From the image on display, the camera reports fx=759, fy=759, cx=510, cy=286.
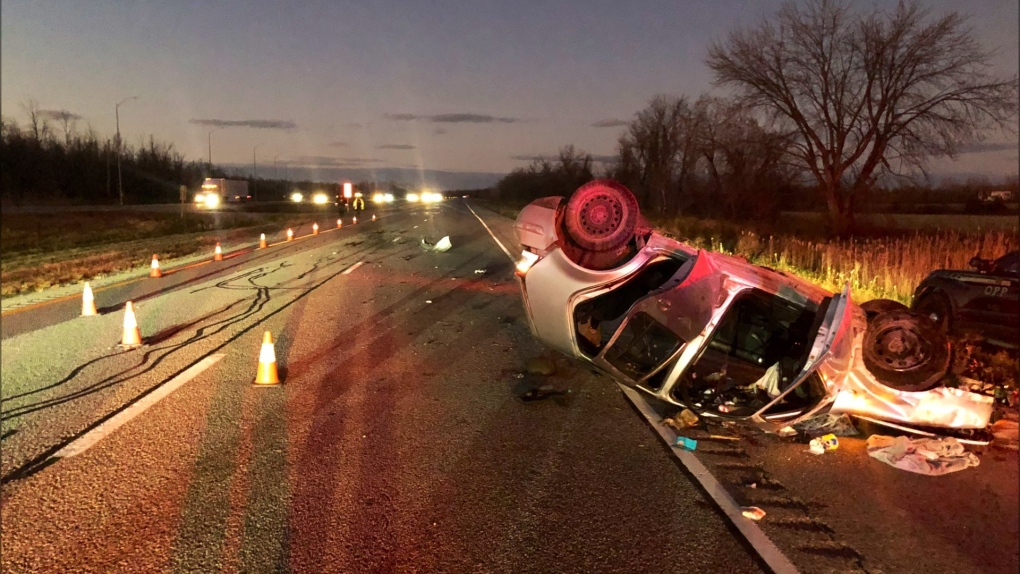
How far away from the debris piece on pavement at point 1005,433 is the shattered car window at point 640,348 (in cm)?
251

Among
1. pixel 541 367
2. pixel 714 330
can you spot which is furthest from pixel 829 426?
pixel 541 367

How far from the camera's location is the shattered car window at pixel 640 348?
5950 millimetres

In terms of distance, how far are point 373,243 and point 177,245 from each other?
6.73 metres

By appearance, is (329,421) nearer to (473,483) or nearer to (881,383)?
(473,483)

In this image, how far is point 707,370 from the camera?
6184 millimetres

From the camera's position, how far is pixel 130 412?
629 centimetres

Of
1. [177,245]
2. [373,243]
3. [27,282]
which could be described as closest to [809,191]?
[373,243]

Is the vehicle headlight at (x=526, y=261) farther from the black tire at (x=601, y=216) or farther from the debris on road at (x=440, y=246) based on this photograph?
the debris on road at (x=440, y=246)

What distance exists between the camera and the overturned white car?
5.41 meters

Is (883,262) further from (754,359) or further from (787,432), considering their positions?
(787,432)

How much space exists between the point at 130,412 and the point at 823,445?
217 inches

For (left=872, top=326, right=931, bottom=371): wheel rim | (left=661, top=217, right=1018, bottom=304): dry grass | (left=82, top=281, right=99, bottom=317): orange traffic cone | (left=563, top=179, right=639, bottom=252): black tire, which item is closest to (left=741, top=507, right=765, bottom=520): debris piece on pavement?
(left=872, top=326, right=931, bottom=371): wheel rim

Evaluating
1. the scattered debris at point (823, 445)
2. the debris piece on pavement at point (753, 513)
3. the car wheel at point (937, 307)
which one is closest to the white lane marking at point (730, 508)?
the debris piece on pavement at point (753, 513)

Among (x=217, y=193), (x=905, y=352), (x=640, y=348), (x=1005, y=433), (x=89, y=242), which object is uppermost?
(x=217, y=193)
